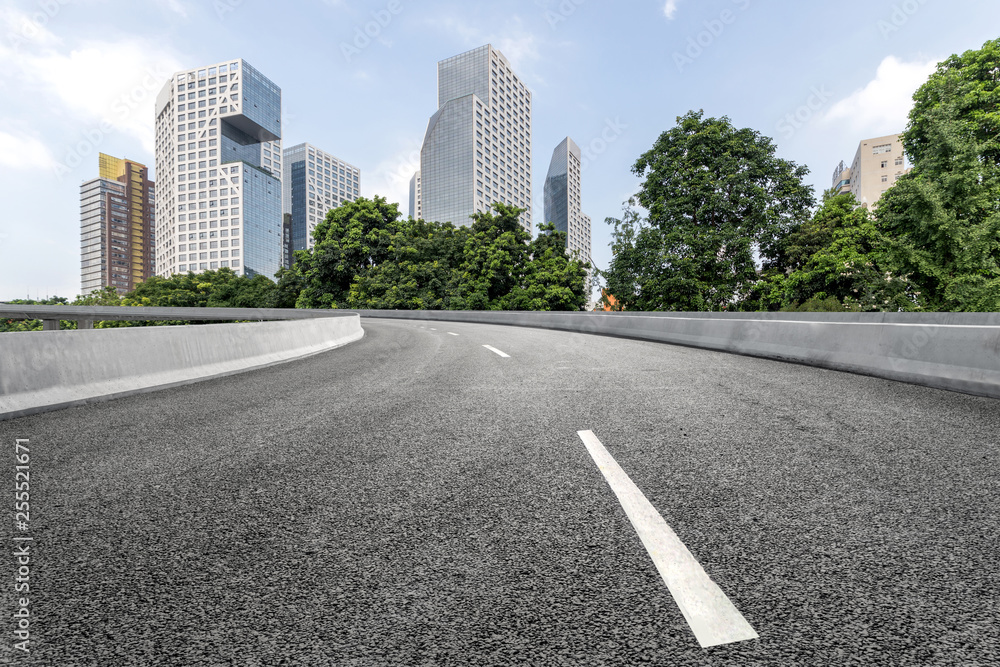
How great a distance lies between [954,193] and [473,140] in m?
122

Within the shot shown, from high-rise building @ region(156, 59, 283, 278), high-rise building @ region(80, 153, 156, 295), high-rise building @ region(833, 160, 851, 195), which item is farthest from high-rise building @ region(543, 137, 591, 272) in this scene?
high-rise building @ region(80, 153, 156, 295)

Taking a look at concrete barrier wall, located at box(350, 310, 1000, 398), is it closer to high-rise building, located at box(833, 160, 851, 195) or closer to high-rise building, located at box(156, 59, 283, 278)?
high-rise building, located at box(833, 160, 851, 195)

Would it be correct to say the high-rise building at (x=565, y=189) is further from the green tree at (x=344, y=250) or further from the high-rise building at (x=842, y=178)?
the green tree at (x=344, y=250)

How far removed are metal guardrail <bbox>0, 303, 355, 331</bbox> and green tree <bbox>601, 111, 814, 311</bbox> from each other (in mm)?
23174

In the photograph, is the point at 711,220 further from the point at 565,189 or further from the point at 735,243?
the point at 565,189

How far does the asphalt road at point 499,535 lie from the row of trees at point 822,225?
30960mm

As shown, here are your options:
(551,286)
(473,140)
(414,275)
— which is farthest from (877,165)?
(414,275)

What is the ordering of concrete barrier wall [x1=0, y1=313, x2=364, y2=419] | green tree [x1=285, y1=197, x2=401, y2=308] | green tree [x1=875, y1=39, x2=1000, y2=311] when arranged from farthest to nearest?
green tree [x1=285, y1=197, x2=401, y2=308] → green tree [x1=875, y1=39, x2=1000, y2=311] → concrete barrier wall [x1=0, y1=313, x2=364, y2=419]

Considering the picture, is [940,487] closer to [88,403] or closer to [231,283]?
[88,403]

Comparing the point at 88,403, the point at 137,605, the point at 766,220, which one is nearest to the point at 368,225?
the point at 766,220

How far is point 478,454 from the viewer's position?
3611 millimetres

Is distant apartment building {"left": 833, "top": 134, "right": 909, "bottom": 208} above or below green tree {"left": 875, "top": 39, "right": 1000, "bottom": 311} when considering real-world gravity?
above

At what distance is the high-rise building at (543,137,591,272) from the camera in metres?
177

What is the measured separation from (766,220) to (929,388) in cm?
3499
